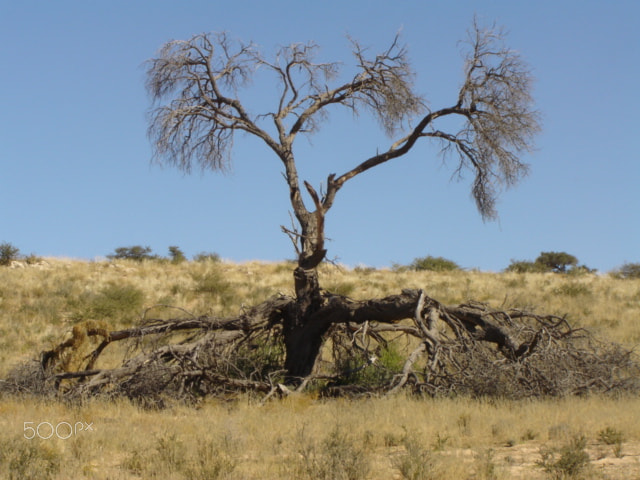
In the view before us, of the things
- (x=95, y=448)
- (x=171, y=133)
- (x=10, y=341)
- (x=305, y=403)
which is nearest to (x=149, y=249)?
(x=10, y=341)

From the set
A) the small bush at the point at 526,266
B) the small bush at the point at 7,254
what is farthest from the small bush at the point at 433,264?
the small bush at the point at 7,254

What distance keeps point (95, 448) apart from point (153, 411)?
100 inches

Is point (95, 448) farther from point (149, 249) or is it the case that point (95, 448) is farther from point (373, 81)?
point (149, 249)

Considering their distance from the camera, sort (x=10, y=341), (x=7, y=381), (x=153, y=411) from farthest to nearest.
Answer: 1. (x=10, y=341)
2. (x=7, y=381)
3. (x=153, y=411)

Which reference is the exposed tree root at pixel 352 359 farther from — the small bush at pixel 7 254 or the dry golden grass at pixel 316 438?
the small bush at pixel 7 254

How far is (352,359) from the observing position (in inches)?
493

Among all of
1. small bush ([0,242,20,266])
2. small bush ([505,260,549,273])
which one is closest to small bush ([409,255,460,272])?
small bush ([505,260,549,273])

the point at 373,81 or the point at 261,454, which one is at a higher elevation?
the point at 373,81

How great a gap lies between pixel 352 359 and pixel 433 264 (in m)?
22.9

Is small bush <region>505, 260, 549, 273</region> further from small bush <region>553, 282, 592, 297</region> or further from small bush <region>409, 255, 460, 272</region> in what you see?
small bush <region>553, 282, 592, 297</region>

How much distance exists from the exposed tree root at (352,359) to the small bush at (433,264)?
71.3 feet

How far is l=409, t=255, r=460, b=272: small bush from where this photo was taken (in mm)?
34438

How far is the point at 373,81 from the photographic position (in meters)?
13.2

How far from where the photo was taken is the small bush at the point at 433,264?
3444 cm
